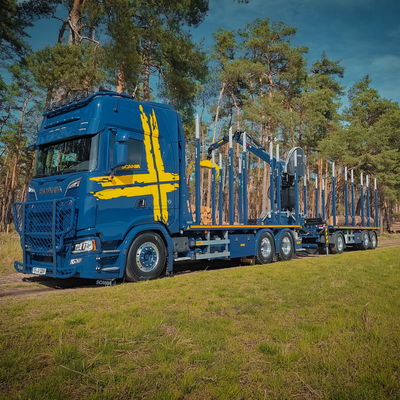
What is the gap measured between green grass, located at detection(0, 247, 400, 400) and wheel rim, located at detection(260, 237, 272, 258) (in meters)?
5.85

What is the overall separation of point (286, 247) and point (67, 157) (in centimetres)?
827

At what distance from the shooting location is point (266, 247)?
1198 centimetres

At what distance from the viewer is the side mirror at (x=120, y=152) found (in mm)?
7184

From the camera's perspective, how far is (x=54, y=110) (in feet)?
27.0

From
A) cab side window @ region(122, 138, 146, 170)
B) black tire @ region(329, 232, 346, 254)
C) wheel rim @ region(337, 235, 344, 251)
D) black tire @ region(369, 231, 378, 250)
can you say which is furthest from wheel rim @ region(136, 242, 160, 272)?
black tire @ region(369, 231, 378, 250)

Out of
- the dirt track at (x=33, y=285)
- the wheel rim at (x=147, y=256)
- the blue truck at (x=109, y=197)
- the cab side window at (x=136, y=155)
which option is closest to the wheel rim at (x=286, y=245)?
the blue truck at (x=109, y=197)

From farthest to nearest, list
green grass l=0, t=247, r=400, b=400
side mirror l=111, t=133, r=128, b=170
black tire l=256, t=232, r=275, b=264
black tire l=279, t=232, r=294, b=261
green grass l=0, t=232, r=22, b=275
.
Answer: black tire l=279, t=232, r=294, b=261 < black tire l=256, t=232, r=275, b=264 < green grass l=0, t=232, r=22, b=275 < side mirror l=111, t=133, r=128, b=170 < green grass l=0, t=247, r=400, b=400

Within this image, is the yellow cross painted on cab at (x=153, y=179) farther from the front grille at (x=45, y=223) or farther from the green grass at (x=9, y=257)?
the green grass at (x=9, y=257)

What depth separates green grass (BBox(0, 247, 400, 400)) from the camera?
2.56 m

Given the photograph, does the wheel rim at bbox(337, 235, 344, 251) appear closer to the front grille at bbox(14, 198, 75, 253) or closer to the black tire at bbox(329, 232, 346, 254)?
the black tire at bbox(329, 232, 346, 254)

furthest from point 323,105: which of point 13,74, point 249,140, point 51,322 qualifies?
point 51,322

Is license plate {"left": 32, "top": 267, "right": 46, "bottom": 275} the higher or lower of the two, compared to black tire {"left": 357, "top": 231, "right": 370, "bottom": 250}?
lower

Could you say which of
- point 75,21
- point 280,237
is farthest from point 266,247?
point 75,21

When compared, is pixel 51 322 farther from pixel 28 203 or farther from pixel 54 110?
pixel 54 110
